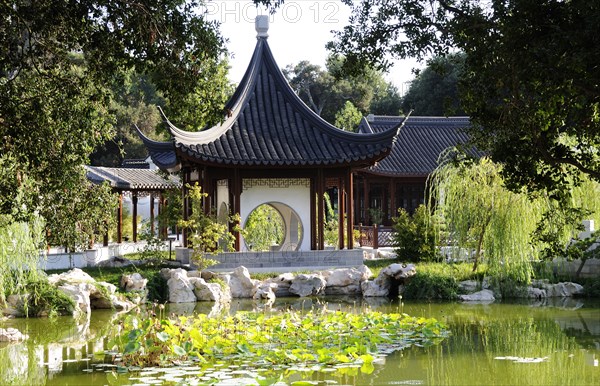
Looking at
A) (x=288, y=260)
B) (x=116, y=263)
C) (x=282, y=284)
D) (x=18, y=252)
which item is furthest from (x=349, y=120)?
(x=18, y=252)

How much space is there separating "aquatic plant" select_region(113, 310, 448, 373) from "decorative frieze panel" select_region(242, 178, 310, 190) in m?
6.76

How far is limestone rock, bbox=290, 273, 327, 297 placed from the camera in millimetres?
15070

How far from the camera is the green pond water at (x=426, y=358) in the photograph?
7559mm

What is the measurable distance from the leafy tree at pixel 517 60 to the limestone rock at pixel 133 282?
7517 millimetres

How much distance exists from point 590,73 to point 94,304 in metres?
9.34

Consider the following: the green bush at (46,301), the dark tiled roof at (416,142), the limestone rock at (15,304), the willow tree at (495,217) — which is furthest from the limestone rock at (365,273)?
the dark tiled roof at (416,142)

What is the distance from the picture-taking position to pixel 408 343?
30.9 feet

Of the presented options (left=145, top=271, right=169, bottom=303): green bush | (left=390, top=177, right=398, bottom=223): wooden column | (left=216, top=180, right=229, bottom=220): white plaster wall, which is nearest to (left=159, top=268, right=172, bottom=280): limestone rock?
(left=145, top=271, right=169, bottom=303): green bush

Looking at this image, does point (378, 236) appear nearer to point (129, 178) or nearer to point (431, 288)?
point (129, 178)

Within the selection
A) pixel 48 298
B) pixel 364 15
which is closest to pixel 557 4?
pixel 364 15

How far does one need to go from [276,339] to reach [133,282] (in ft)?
18.1

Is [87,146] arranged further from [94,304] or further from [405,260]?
[405,260]

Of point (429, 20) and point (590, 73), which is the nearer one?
point (590, 73)

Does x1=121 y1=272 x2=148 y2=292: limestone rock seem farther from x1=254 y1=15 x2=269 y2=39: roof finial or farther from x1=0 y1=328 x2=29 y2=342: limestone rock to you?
x1=254 y1=15 x2=269 y2=39: roof finial
